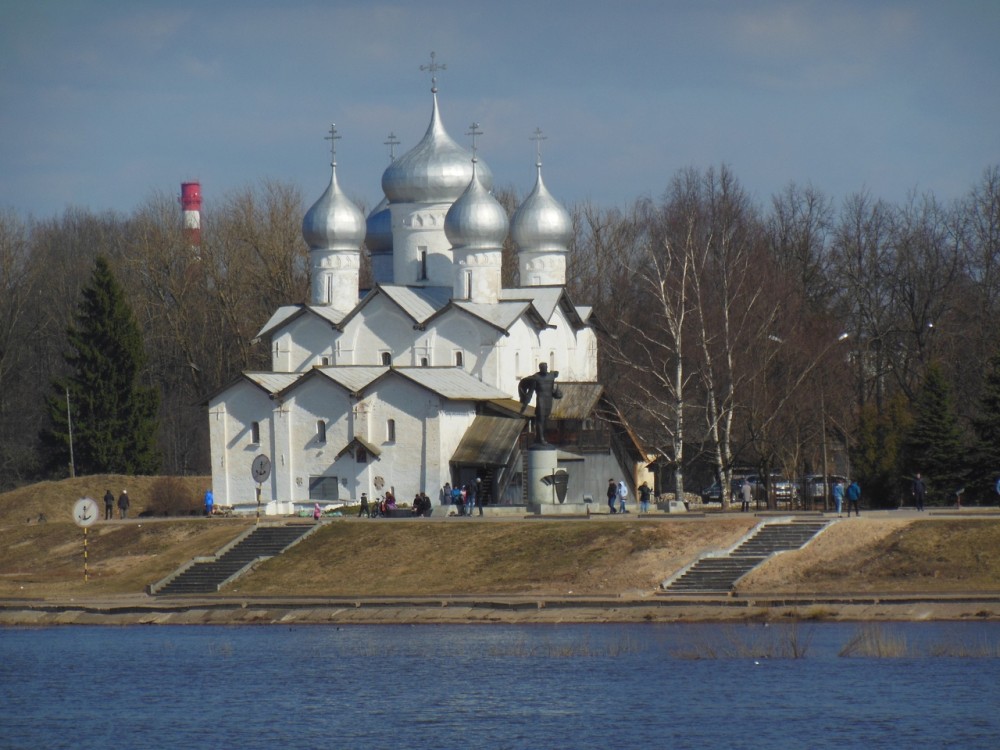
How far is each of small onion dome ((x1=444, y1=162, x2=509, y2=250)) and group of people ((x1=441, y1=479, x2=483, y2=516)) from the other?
9.43 meters

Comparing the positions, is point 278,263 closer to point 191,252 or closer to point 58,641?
point 191,252

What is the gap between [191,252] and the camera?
268 ft

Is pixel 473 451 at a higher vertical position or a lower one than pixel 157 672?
higher

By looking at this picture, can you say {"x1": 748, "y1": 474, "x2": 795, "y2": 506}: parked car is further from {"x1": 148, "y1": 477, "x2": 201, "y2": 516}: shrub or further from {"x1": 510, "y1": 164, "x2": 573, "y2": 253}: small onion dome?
{"x1": 148, "y1": 477, "x2": 201, "y2": 516}: shrub

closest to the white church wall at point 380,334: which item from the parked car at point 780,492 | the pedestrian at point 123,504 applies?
the pedestrian at point 123,504

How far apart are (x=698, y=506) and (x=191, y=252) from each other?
113ft

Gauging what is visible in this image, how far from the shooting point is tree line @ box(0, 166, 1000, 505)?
2101 inches

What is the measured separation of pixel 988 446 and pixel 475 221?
65.5 ft

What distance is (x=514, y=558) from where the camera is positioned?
4309cm

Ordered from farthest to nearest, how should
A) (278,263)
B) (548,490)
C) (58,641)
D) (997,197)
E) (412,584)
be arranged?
1. (278,263)
2. (997,197)
3. (548,490)
4. (412,584)
5. (58,641)

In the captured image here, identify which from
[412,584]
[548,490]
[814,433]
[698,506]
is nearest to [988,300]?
[814,433]

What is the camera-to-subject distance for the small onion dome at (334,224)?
6556cm

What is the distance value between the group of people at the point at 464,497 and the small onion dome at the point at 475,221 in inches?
371

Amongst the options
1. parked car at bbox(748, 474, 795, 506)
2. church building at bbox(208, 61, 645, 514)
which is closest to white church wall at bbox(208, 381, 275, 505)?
church building at bbox(208, 61, 645, 514)
